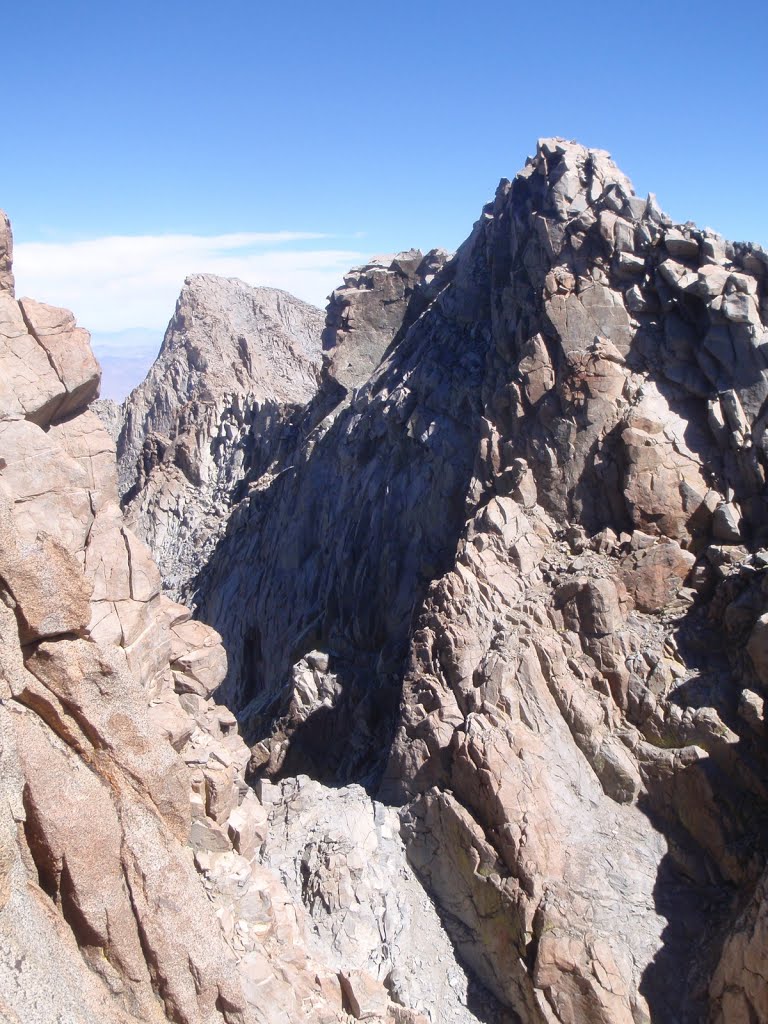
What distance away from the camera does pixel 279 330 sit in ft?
292

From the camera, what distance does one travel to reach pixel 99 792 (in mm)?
13180

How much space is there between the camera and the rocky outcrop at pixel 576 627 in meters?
20.7

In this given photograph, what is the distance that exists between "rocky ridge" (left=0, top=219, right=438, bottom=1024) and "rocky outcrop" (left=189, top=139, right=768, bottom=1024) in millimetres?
5079

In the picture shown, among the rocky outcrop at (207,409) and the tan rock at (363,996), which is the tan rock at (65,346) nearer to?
the tan rock at (363,996)

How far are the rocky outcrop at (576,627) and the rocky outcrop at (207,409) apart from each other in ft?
92.3

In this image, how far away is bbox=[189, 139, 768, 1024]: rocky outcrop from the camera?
2073 cm

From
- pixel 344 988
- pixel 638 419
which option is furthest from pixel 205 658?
pixel 638 419

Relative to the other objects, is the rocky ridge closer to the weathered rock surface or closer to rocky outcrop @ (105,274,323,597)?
the weathered rock surface

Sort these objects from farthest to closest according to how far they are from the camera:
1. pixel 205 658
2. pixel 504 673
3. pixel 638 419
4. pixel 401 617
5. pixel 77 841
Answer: pixel 401 617 < pixel 638 419 < pixel 504 673 < pixel 205 658 < pixel 77 841

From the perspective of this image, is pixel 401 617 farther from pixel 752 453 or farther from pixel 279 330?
pixel 279 330

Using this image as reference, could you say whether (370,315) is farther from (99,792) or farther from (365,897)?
(99,792)

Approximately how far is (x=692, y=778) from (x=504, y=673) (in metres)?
5.68

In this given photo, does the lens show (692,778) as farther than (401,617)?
No

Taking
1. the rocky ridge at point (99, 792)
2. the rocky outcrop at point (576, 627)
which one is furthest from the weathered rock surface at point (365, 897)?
the rocky ridge at point (99, 792)
